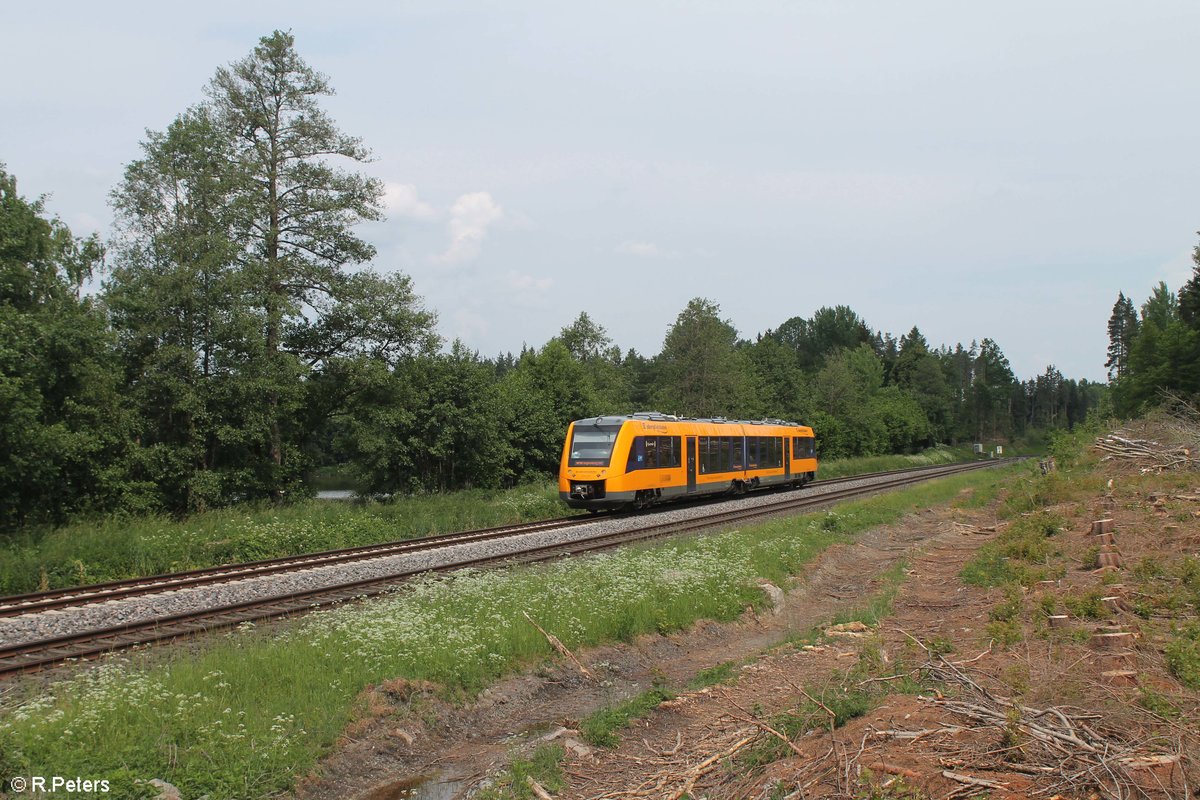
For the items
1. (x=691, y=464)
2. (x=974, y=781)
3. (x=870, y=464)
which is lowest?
(x=870, y=464)

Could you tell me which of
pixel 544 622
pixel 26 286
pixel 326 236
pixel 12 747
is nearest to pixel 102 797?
pixel 12 747

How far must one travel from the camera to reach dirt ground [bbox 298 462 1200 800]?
15.9 ft

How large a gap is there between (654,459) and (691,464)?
8.86ft

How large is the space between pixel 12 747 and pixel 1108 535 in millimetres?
15763

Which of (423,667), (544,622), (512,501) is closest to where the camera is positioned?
(423,667)

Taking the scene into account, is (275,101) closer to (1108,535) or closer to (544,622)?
(544,622)

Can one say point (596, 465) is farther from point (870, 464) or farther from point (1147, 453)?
point (870, 464)

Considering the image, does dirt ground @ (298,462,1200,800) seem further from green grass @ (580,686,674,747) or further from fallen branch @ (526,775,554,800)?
fallen branch @ (526,775,554,800)

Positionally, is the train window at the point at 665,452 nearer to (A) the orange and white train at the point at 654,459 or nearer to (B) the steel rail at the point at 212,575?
(A) the orange and white train at the point at 654,459

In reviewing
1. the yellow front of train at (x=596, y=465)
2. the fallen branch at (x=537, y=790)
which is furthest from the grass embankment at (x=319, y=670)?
the yellow front of train at (x=596, y=465)

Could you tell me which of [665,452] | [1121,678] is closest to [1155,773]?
[1121,678]

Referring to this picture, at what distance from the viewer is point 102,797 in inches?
215

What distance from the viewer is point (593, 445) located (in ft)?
76.9

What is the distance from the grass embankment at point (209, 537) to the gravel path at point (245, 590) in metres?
3.40
